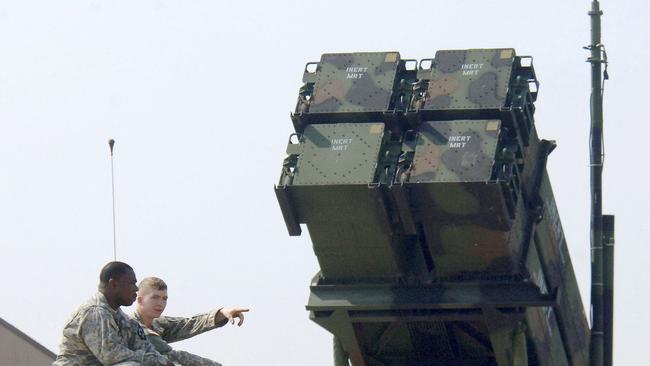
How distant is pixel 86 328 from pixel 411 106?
6417 mm

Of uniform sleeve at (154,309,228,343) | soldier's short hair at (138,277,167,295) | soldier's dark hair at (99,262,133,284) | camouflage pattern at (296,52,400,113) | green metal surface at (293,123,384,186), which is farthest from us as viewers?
camouflage pattern at (296,52,400,113)

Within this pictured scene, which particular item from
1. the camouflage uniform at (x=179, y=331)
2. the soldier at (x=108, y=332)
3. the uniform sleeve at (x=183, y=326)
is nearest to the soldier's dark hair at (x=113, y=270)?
the soldier at (x=108, y=332)

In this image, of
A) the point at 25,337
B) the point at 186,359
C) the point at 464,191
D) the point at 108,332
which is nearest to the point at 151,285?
the point at 186,359

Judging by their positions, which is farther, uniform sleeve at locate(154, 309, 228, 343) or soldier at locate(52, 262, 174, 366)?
uniform sleeve at locate(154, 309, 228, 343)

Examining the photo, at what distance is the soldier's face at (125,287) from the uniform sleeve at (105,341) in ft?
0.36

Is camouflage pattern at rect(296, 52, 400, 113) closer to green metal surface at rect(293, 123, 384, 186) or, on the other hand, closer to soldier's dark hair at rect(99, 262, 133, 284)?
green metal surface at rect(293, 123, 384, 186)

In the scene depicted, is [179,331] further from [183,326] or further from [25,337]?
[25,337]

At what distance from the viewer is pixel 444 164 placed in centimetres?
1366

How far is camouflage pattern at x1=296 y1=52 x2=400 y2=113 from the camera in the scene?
14.1 metres

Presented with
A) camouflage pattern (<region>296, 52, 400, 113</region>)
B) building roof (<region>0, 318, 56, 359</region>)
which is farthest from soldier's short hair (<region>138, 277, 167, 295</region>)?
building roof (<region>0, 318, 56, 359</region>)

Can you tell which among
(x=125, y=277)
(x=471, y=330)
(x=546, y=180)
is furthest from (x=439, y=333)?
(x=125, y=277)

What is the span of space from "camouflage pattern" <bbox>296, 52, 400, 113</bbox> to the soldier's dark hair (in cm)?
617

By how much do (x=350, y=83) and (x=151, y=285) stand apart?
588 cm

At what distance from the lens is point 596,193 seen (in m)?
15.8
